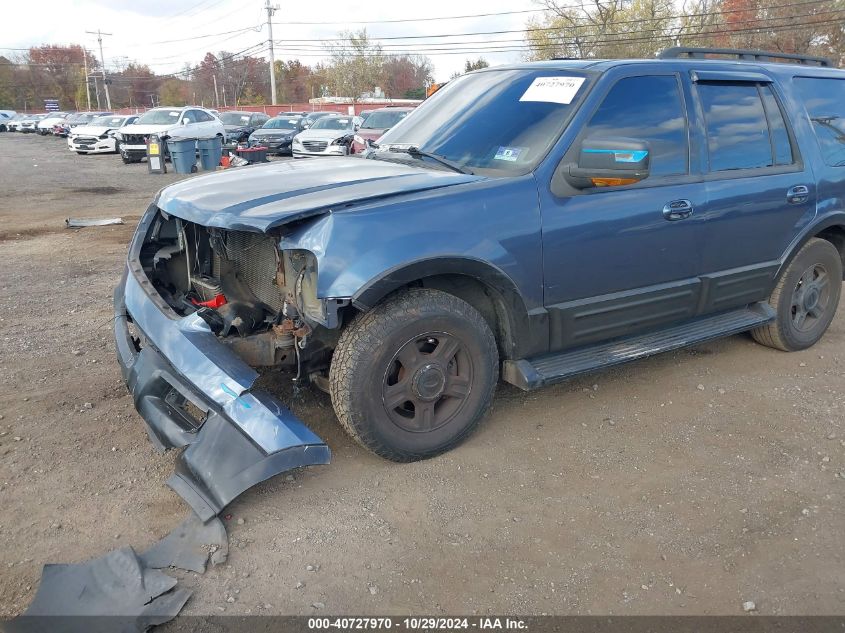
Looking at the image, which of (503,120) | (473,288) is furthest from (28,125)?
(473,288)

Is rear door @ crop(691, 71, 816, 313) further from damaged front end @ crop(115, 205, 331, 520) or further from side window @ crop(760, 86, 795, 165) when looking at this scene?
damaged front end @ crop(115, 205, 331, 520)

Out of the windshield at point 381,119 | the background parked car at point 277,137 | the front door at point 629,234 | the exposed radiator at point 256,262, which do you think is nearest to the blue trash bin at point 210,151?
the windshield at point 381,119

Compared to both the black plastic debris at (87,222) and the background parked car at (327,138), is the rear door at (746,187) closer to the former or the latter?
the black plastic debris at (87,222)

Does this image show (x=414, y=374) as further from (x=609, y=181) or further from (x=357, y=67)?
(x=357, y=67)

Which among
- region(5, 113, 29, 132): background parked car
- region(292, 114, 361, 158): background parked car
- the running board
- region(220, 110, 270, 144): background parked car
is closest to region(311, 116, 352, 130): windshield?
region(292, 114, 361, 158): background parked car

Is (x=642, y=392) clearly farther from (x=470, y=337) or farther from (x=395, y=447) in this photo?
(x=395, y=447)

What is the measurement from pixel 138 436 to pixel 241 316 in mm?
835

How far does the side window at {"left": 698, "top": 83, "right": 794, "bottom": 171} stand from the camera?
13.8 ft

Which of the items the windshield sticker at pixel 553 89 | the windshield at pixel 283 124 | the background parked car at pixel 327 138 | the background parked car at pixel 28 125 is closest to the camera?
the windshield sticker at pixel 553 89

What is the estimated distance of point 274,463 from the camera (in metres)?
2.87

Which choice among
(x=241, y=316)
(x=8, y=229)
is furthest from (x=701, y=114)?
(x=8, y=229)

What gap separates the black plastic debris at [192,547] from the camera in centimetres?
270

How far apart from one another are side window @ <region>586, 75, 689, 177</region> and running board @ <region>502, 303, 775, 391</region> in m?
0.97

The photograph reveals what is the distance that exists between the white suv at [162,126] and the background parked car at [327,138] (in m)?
2.85
